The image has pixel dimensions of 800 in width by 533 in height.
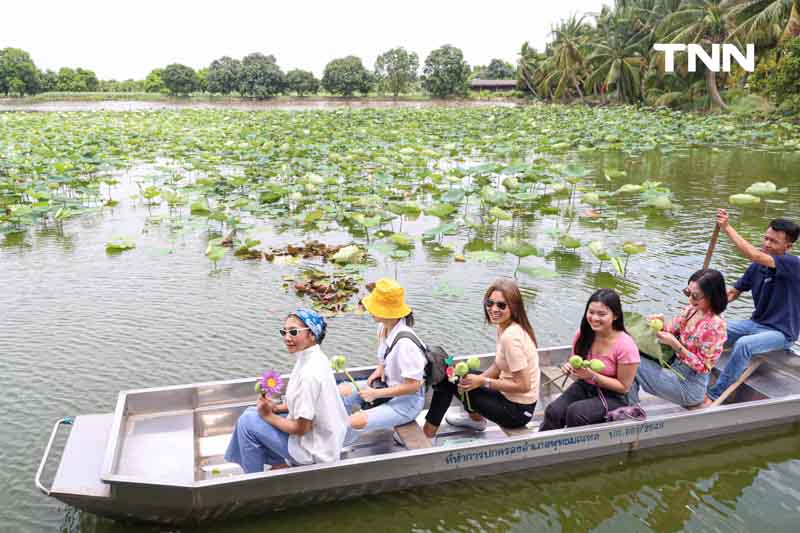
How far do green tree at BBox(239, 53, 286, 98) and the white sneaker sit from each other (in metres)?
55.5

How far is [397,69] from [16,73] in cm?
3559

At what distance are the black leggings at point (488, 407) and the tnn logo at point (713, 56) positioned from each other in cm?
2639

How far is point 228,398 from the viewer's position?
443 cm

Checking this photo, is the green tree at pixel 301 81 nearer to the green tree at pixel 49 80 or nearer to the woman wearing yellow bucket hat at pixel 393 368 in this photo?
the green tree at pixel 49 80

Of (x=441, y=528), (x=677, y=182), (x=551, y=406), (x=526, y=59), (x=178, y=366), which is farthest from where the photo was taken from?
(x=526, y=59)

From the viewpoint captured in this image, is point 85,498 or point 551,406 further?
point 551,406

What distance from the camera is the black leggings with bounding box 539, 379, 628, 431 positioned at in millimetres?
4020

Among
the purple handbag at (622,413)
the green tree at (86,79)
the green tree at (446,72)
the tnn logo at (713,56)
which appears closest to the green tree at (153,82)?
the green tree at (86,79)

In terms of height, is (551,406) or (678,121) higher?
(678,121)

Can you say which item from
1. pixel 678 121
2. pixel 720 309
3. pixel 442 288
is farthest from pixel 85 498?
pixel 678 121

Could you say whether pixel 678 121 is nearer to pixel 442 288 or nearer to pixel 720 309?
pixel 442 288

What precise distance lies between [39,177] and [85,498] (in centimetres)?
1142

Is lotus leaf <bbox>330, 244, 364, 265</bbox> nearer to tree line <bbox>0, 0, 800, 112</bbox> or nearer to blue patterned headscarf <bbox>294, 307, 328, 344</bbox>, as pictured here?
blue patterned headscarf <bbox>294, 307, 328, 344</bbox>

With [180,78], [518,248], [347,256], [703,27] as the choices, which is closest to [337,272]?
[347,256]
